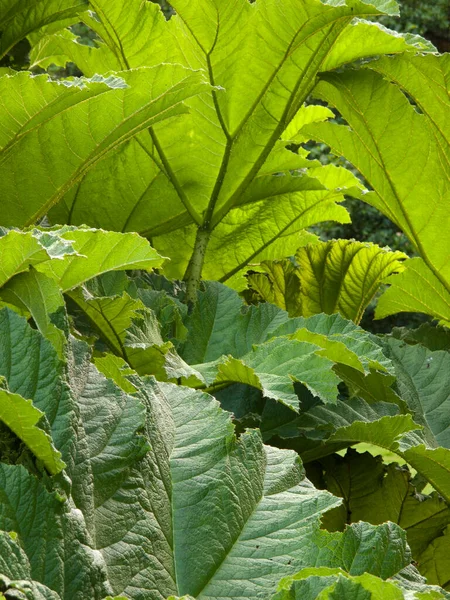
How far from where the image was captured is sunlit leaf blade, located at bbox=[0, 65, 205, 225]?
0.89 metres

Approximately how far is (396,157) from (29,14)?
0.61 metres

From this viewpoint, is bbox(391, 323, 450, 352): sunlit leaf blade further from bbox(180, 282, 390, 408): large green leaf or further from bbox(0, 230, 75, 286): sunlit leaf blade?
bbox(0, 230, 75, 286): sunlit leaf blade

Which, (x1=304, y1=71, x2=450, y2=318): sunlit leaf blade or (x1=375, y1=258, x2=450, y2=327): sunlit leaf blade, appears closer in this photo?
(x1=304, y1=71, x2=450, y2=318): sunlit leaf blade

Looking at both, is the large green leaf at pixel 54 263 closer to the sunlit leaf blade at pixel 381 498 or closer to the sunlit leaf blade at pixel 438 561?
the sunlit leaf blade at pixel 381 498

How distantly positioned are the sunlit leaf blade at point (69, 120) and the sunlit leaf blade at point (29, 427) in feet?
1.35

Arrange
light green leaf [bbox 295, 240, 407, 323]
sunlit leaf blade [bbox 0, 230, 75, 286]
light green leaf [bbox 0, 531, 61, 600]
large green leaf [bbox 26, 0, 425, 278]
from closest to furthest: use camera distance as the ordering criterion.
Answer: light green leaf [bbox 0, 531, 61, 600], sunlit leaf blade [bbox 0, 230, 75, 286], large green leaf [bbox 26, 0, 425, 278], light green leaf [bbox 295, 240, 407, 323]

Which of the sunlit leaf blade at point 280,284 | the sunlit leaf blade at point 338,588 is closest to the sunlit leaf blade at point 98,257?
the sunlit leaf blade at point 338,588

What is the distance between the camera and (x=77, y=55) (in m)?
1.25

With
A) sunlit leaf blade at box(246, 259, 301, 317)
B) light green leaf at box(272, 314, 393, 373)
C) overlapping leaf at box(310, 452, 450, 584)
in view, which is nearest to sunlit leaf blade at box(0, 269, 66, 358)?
light green leaf at box(272, 314, 393, 373)

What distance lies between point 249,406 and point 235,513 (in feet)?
1.24

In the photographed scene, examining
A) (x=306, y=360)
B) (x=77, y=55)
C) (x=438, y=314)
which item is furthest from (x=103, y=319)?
(x=438, y=314)

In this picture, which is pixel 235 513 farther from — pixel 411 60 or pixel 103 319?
pixel 411 60

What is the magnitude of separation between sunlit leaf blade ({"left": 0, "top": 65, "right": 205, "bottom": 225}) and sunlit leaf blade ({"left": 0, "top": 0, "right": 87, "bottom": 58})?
0.30 m

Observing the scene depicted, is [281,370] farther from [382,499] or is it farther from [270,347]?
[382,499]
